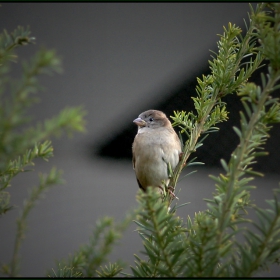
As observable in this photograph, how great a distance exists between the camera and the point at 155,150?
1425mm

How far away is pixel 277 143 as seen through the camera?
2279mm

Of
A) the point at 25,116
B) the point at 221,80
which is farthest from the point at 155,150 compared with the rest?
the point at 25,116

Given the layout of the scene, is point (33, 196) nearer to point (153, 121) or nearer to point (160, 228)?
point (160, 228)

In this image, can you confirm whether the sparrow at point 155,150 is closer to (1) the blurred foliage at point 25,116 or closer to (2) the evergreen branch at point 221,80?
(2) the evergreen branch at point 221,80

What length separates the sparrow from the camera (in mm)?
1388

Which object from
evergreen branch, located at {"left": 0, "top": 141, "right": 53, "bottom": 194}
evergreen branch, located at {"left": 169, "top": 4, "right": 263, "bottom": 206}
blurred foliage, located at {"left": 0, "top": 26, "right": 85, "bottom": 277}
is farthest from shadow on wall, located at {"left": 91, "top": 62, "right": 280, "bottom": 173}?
blurred foliage, located at {"left": 0, "top": 26, "right": 85, "bottom": 277}

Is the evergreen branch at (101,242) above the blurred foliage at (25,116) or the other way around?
the other way around

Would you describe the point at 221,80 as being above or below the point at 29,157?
above

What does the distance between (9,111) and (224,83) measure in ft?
1.25

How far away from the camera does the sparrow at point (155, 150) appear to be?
1.39m

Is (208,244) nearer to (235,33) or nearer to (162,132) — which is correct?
(235,33)

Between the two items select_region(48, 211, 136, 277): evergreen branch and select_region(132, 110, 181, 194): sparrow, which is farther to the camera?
select_region(132, 110, 181, 194): sparrow

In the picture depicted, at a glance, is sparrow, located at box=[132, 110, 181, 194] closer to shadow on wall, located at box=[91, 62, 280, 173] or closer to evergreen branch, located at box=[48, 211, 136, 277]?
shadow on wall, located at box=[91, 62, 280, 173]

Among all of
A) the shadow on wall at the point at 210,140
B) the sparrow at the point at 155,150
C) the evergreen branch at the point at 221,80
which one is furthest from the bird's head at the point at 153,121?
the evergreen branch at the point at 221,80
